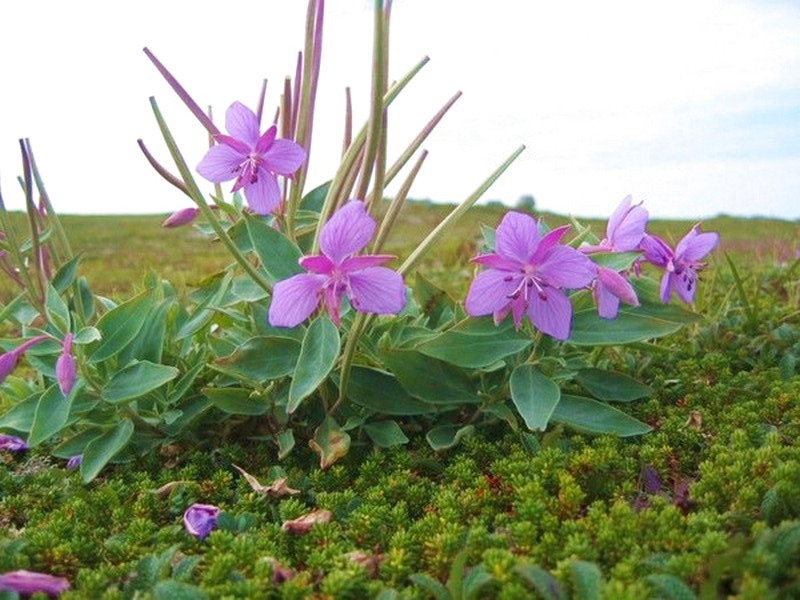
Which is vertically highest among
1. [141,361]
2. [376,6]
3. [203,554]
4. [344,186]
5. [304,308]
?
[376,6]

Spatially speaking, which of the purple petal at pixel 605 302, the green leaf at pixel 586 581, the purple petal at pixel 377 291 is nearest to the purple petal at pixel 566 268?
the purple petal at pixel 605 302

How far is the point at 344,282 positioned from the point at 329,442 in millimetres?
503

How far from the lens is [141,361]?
2330 millimetres

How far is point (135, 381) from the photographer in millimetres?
2314

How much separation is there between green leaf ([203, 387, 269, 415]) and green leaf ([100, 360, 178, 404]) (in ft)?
0.43

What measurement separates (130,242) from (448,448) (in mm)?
7947

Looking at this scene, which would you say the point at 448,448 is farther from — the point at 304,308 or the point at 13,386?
the point at 13,386

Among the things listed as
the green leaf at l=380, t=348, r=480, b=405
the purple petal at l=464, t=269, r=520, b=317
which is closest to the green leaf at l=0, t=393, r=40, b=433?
the green leaf at l=380, t=348, r=480, b=405

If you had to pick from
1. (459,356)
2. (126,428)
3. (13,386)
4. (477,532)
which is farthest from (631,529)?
(13,386)

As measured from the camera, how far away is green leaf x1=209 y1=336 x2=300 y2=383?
89.2 inches

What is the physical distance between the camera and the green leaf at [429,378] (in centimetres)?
234

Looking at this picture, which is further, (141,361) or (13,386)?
(13,386)

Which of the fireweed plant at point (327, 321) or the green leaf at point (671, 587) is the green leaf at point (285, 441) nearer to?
the fireweed plant at point (327, 321)

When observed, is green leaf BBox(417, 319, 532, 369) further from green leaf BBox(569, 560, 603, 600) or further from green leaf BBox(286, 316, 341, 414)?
green leaf BBox(569, 560, 603, 600)
